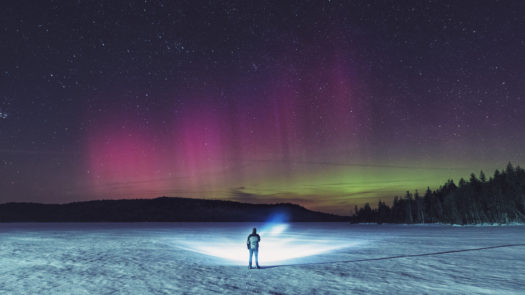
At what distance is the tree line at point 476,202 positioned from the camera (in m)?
87.9

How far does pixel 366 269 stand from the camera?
16047 mm

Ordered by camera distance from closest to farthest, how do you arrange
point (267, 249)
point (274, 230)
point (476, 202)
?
point (267, 249), point (274, 230), point (476, 202)

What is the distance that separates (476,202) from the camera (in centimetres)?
9719

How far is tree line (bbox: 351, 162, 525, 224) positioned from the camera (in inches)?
3460

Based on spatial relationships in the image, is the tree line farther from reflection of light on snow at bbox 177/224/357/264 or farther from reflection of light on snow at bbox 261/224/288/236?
reflection of light on snow at bbox 177/224/357/264

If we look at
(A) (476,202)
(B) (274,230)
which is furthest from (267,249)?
(A) (476,202)

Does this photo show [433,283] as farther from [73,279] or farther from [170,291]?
[73,279]

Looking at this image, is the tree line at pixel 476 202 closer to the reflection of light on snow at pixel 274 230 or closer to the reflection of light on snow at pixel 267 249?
the reflection of light on snow at pixel 274 230

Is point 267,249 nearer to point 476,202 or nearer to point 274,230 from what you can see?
point 274,230

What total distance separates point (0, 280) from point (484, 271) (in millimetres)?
19404

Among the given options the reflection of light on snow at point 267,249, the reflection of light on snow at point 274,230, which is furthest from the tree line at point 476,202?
the reflection of light on snow at point 267,249

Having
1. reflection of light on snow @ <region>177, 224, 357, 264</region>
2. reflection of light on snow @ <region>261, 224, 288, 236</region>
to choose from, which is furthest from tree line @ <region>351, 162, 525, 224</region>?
reflection of light on snow @ <region>177, 224, 357, 264</region>

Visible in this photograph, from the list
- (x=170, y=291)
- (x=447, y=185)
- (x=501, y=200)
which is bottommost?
(x=170, y=291)

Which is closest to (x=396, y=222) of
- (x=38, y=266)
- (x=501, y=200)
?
(x=501, y=200)
